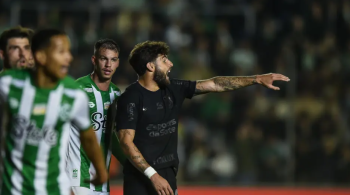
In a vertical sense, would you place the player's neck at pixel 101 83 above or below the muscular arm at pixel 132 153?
above

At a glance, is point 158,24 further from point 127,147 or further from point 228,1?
point 127,147

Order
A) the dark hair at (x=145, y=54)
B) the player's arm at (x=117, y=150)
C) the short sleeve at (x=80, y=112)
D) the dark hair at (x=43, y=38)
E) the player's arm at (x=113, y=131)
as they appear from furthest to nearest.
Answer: the player's arm at (x=117, y=150)
the player's arm at (x=113, y=131)
the dark hair at (x=145, y=54)
the short sleeve at (x=80, y=112)
the dark hair at (x=43, y=38)

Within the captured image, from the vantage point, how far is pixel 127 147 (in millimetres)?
5730

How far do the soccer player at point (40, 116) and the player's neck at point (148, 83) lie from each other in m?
1.63

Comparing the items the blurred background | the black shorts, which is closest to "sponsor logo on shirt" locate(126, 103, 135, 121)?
the black shorts

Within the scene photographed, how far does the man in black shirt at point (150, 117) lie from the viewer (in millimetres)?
5902

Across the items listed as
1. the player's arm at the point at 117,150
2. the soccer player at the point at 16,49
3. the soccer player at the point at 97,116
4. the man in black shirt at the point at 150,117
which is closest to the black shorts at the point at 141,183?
the man in black shirt at the point at 150,117

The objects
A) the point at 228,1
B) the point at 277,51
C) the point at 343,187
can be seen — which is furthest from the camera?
the point at 228,1

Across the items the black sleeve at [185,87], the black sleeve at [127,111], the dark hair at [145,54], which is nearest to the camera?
the black sleeve at [127,111]

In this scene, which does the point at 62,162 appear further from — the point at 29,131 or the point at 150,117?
the point at 150,117

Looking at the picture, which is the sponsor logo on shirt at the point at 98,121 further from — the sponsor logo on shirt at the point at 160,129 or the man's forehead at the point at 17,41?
the man's forehead at the point at 17,41

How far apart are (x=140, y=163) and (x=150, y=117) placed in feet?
1.57

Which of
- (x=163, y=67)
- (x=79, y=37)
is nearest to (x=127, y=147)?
(x=163, y=67)

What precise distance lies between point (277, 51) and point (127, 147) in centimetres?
911
